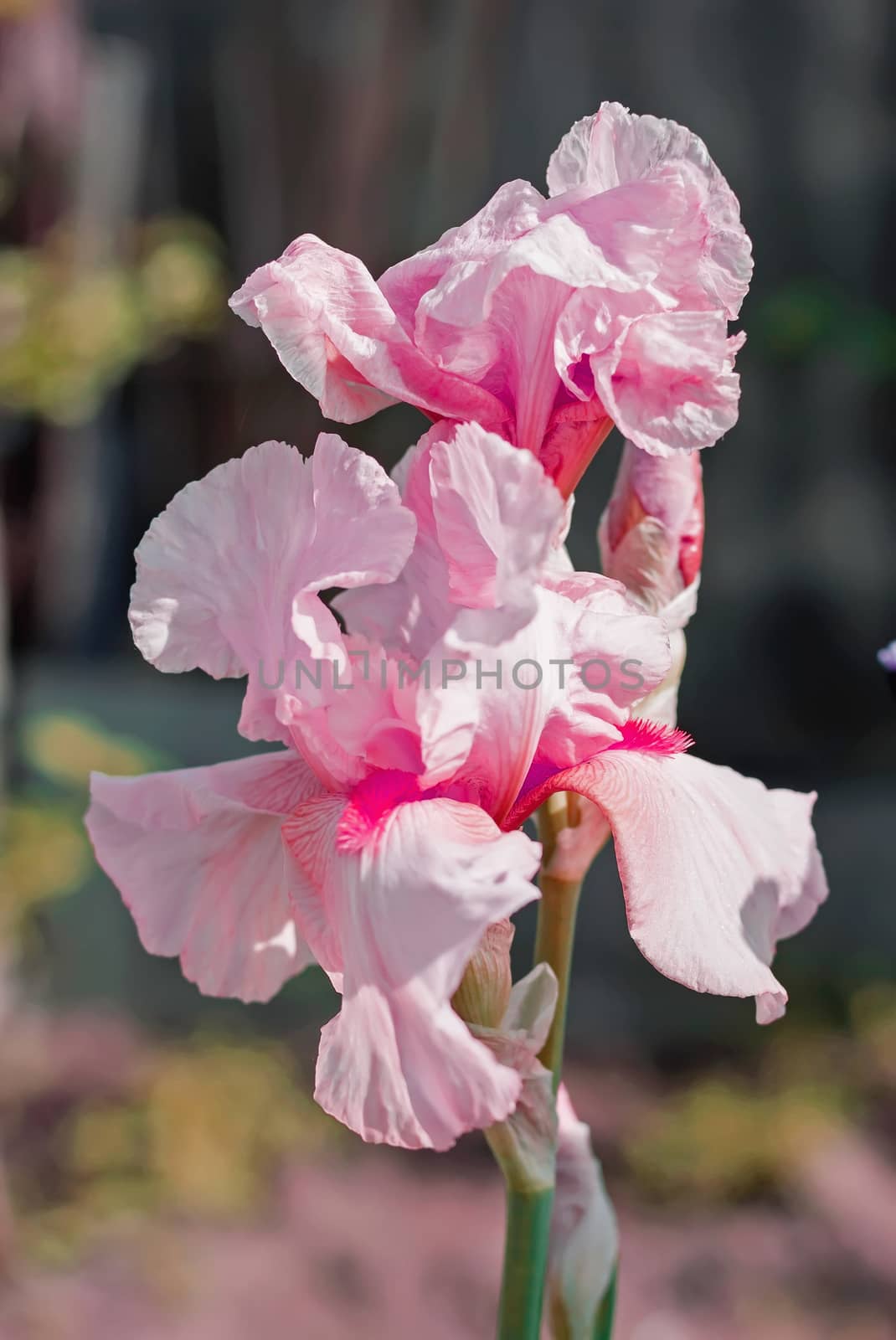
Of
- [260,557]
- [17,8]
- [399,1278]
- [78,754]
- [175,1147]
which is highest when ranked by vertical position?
[17,8]

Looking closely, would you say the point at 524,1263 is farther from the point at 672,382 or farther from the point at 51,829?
the point at 51,829

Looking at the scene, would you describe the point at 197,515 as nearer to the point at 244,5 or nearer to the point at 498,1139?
the point at 498,1139

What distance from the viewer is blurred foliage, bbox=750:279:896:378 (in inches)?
90.0

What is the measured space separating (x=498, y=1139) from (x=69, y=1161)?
1.71m

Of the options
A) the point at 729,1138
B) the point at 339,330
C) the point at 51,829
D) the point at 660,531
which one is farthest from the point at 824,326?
the point at 339,330

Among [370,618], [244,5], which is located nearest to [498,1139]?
[370,618]

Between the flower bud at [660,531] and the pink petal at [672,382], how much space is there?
8 centimetres

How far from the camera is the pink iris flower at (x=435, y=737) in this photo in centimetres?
35

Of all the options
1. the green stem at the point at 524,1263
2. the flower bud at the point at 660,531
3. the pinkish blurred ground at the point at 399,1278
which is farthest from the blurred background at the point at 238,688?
the green stem at the point at 524,1263

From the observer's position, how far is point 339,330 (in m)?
0.39

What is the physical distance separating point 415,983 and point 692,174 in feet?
0.89

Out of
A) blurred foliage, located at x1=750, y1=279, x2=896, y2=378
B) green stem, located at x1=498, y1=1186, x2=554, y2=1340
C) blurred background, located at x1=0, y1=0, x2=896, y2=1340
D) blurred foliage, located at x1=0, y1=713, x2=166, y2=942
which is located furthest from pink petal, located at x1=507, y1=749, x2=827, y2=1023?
blurred foliage, located at x1=750, y1=279, x2=896, y2=378

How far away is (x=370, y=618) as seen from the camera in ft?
1.33

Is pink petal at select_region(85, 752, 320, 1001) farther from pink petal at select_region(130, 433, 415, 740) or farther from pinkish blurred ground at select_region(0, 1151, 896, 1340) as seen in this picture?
pinkish blurred ground at select_region(0, 1151, 896, 1340)
